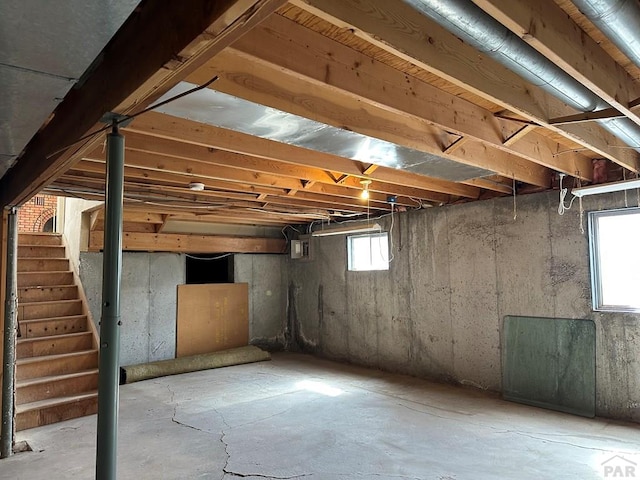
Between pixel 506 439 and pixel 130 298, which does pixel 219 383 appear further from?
pixel 506 439

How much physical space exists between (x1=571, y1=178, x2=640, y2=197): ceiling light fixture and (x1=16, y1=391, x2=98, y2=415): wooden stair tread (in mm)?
4721

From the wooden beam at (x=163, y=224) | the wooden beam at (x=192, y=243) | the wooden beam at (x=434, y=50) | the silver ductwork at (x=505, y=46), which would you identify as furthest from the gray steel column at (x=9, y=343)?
the silver ductwork at (x=505, y=46)

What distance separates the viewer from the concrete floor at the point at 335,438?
2.68 m

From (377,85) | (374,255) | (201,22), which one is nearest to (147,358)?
(374,255)

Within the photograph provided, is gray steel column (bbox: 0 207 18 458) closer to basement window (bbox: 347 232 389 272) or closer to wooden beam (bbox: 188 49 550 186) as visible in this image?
wooden beam (bbox: 188 49 550 186)

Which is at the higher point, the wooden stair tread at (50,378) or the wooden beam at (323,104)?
the wooden beam at (323,104)

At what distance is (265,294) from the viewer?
22.9ft

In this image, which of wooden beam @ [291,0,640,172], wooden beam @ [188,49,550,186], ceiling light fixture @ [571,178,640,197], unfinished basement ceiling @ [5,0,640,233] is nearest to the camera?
wooden beam @ [291,0,640,172]

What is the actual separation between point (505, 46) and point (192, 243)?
5.38 metres

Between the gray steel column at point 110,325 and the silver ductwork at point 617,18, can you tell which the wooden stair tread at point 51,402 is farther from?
the silver ductwork at point 617,18

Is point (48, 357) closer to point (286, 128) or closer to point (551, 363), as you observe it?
point (286, 128)

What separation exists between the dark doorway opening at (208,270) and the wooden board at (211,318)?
1.37 ft

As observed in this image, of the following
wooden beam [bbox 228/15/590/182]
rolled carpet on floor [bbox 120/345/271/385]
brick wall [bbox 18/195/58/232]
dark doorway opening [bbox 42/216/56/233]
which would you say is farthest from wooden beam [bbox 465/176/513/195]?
dark doorway opening [bbox 42/216/56/233]

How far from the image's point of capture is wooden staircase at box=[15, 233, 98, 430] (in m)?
3.68
